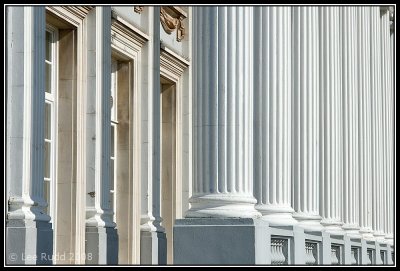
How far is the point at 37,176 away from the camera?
49.8 ft

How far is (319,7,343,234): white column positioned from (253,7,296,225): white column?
506 centimetres

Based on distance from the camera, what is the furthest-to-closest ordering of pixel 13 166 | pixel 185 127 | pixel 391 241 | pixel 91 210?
pixel 391 241 < pixel 185 127 < pixel 91 210 < pixel 13 166

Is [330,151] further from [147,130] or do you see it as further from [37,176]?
[37,176]

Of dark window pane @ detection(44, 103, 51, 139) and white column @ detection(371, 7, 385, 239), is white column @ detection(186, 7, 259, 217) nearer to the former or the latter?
dark window pane @ detection(44, 103, 51, 139)

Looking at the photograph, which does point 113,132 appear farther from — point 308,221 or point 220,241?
point 220,241

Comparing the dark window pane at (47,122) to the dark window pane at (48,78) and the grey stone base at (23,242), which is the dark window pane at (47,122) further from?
the grey stone base at (23,242)

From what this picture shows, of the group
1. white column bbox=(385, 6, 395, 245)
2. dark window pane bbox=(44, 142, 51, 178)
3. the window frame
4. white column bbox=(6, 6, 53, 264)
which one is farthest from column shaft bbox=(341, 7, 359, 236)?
white column bbox=(6, 6, 53, 264)

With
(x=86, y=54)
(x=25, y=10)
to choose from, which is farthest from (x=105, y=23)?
(x=25, y=10)

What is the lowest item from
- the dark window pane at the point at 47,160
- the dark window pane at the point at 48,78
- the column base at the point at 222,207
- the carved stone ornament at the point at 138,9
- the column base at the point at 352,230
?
the column base at the point at 352,230

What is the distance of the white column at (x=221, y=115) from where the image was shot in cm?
1323

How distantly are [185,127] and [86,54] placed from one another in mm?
6537

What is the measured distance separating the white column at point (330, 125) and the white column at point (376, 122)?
5.93 metres

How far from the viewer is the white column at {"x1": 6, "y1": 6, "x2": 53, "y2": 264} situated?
576 inches

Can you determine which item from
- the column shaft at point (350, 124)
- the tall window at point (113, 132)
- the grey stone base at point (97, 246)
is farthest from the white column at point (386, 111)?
the grey stone base at point (97, 246)
